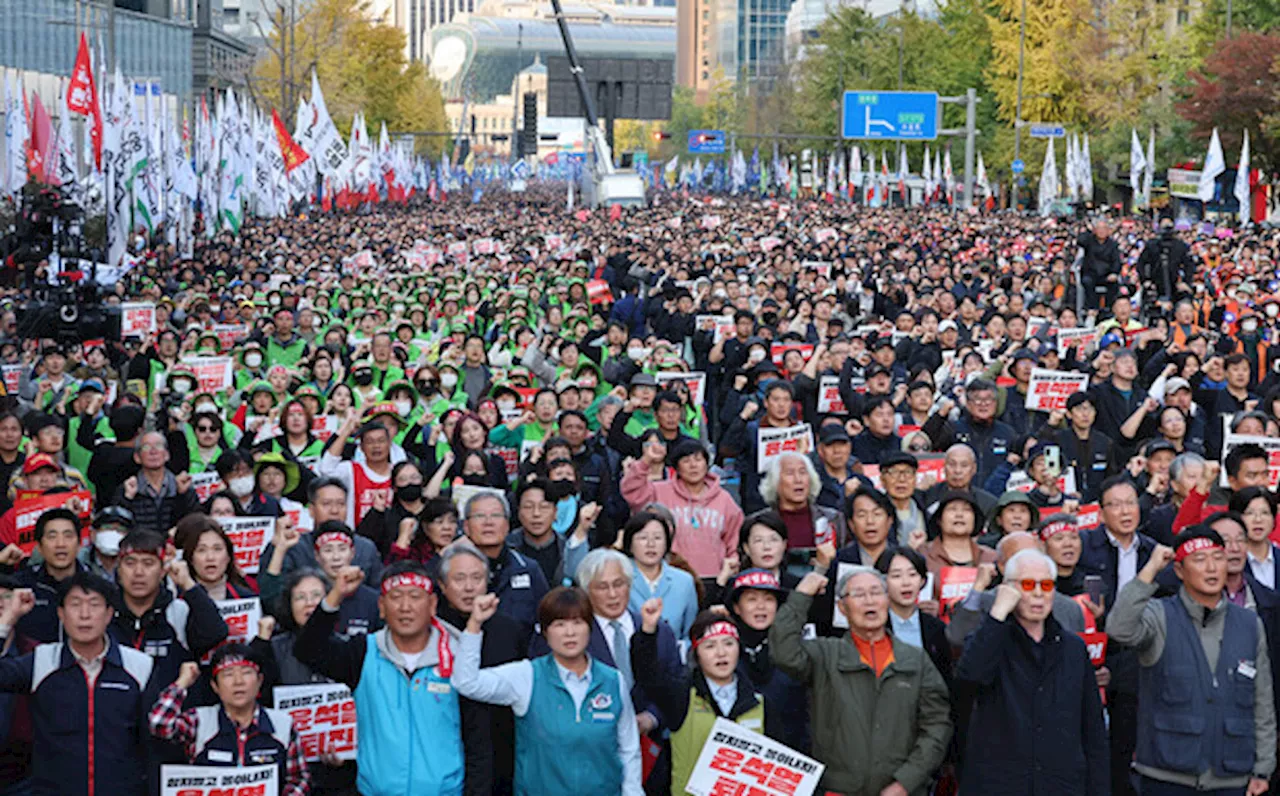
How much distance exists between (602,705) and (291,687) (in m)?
1.18

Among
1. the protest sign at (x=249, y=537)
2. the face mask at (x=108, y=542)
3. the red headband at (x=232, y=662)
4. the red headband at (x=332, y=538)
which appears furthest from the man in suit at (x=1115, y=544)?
the face mask at (x=108, y=542)

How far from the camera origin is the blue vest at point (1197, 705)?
6.93 metres

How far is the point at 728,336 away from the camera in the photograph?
703 inches

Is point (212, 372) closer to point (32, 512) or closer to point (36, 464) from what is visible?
point (36, 464)

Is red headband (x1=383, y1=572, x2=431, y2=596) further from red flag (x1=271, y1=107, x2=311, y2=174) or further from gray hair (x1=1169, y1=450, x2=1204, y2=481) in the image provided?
red flag (x1=271, y1=107, x2=311, y2=174)

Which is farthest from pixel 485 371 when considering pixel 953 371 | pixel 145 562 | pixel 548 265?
pixel 548 265

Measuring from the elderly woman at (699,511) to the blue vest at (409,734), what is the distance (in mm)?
2746

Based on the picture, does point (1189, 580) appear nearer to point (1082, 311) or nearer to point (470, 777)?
point (470, 777)

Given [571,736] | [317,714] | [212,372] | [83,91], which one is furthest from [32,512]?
[83,91]

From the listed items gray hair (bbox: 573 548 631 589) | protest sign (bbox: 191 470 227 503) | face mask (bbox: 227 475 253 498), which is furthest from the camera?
protest sign (bbox: 191 470 227 503)

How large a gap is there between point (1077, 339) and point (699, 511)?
823cm

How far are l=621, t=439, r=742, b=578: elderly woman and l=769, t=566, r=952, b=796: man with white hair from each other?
2.42m

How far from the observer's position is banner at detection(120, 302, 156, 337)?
18969mm

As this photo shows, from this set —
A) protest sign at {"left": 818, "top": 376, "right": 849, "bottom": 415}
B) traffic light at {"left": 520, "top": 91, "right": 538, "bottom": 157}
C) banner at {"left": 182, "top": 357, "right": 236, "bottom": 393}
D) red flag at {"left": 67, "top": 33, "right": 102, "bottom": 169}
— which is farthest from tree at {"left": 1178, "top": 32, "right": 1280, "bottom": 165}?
banner at {"left": 182, "top": 357, "right": 236, "bottom": 393}
